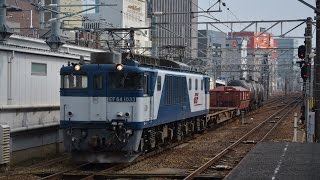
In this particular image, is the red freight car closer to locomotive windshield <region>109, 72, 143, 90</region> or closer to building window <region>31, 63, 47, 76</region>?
building window <region>31, 63, 47, 76</region>

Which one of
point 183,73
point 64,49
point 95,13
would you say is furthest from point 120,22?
point 183,73

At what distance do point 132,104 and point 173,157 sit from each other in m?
3.09

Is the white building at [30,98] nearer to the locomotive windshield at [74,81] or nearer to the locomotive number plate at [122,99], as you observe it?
the locomotive windshield at [74,81]

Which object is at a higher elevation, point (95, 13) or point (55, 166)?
point (95, 13)

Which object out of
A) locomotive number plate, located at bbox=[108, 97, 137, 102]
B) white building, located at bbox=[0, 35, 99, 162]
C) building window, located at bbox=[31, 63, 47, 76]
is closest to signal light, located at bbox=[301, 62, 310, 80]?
white building, located at bbox=[0, 35, 99, 162]

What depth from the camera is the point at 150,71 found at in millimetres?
17703

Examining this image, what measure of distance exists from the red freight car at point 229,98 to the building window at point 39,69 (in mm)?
24195

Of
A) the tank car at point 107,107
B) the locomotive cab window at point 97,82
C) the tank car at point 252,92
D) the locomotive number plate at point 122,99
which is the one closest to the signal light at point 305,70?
the tank car at point 107,107

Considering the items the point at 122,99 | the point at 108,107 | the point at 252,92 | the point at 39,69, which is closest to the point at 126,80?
the point at 122,99

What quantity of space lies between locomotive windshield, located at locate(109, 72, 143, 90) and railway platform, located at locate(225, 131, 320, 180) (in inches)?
156

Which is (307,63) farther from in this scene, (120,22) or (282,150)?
(120,22)

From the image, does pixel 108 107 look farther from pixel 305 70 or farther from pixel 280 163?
pixel 305 70

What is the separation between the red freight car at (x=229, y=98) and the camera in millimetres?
43438

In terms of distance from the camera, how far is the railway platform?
12219 millimetres
